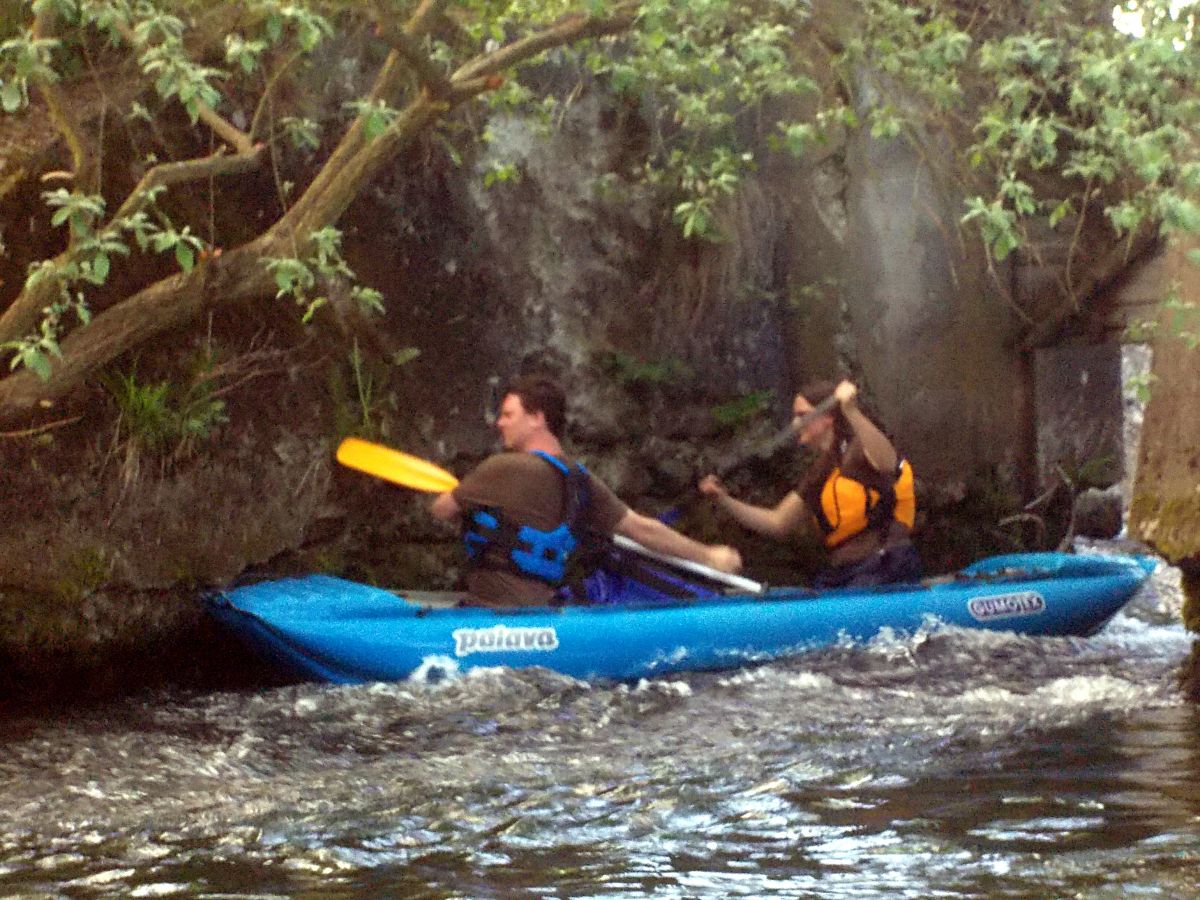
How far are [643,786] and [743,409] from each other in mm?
3817

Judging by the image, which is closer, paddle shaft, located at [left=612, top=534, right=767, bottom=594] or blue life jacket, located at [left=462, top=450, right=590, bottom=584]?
blue life jacket, located at [left=462, top=450, right=590, bottom=584]

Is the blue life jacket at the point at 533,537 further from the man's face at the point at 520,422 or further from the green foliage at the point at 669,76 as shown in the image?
the green foliage at the point at 669,76

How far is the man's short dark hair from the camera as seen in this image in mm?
5684

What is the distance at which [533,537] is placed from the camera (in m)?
5.70

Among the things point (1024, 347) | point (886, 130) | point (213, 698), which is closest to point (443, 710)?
point (213, 698)

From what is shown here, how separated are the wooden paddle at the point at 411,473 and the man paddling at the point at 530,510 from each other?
0.24m

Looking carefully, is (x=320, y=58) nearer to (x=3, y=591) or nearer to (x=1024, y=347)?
(x=3, y=591)

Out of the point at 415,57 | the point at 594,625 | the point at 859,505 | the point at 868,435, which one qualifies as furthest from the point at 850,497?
the point at 415,57

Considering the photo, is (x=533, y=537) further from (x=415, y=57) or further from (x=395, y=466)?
(x=415, y=57)

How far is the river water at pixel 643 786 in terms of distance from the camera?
10.7 feet

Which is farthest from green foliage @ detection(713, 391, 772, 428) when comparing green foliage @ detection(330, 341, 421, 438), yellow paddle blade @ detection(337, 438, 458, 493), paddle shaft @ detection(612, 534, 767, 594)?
yellow paddle blade @ detection(337, 438, 458, 493)

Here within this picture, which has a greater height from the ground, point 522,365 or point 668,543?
point 522,365

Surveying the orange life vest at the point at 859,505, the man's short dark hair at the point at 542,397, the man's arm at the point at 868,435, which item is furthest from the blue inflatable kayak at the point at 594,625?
the man's short dark hair at the point at 542,397

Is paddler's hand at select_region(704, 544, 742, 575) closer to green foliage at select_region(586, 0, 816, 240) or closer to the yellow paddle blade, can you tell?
the yellow paddle blade
